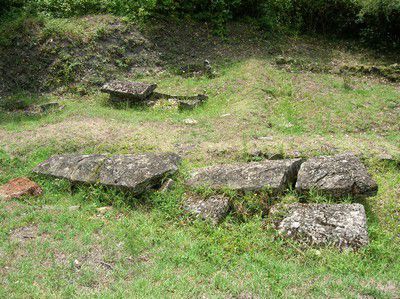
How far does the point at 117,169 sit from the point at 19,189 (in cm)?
149

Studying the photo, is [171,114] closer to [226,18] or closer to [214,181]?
[214,181]

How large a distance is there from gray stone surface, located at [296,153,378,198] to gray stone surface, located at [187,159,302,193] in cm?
18

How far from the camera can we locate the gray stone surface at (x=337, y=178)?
523cm

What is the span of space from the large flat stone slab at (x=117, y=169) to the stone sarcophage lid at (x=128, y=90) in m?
3.66

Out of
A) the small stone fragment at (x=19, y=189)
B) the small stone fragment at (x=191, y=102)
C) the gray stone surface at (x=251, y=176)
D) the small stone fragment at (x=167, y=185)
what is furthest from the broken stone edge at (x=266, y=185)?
the small stone fragment at (x=191, y=102)

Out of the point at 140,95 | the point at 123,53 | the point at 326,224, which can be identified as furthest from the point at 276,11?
the point at 326,224

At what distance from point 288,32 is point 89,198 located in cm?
1055

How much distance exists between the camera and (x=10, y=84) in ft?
38.2

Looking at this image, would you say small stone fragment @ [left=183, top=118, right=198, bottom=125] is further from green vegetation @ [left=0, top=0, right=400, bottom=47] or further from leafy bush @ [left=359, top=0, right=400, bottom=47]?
leafy bush @ [left=359, top=0, right=400, bottom=47]

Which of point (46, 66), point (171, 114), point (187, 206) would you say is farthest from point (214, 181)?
point (46, 66)

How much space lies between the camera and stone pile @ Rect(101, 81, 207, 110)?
10195mm

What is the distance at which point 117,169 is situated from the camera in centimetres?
620

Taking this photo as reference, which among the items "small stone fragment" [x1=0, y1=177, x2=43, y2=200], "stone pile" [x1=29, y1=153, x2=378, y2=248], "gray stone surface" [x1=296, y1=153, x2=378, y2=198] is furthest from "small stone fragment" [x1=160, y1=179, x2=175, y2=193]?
"small stone fragment" [x1=0, y1=177, x2=43, y2=200]

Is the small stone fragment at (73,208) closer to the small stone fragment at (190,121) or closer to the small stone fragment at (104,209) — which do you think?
the small stone fragment at (104,209)
